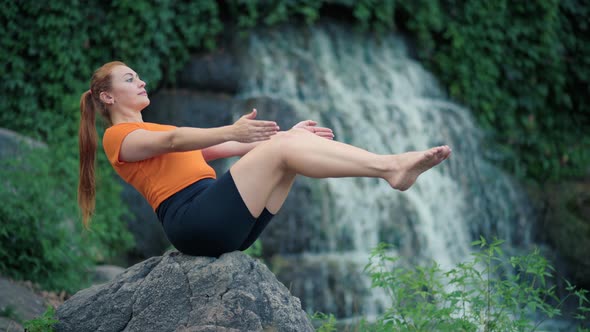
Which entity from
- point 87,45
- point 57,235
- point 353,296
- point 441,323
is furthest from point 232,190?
point 87,45

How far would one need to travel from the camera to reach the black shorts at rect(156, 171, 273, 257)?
324 centimetres

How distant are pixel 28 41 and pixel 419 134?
439 cm

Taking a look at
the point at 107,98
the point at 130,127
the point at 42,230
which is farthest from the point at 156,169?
the point at 42,230

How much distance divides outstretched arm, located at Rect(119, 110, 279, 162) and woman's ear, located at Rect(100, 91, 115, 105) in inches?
11.6

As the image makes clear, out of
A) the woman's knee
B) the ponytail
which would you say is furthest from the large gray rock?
the woman's knee

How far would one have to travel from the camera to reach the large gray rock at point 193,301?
10.7 feet

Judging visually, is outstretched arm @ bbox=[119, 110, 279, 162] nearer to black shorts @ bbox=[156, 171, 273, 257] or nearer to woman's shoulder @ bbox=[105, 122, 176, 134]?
woman's shoulder @ bbox=[105, 122, 176, 134]

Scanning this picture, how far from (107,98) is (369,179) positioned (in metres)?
4.63

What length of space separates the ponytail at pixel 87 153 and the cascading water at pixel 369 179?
3490 mm

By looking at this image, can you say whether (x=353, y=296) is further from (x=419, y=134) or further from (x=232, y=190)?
(x=232, y=190)

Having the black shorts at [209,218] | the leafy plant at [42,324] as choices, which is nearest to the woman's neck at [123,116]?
the black shorts at [209,218]

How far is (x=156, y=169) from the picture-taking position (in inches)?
134

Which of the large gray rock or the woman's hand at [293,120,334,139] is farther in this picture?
the woman's hand at [293,120,334,139]

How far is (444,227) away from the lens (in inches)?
320
